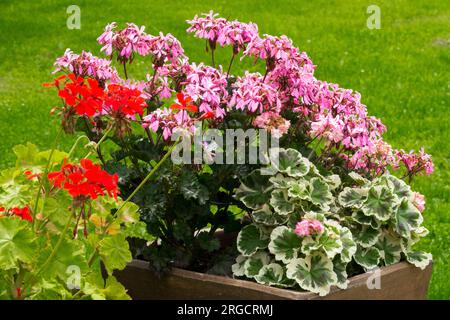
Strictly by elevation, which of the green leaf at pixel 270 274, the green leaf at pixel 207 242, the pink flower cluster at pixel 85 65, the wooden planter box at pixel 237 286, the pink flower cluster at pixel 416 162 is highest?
the pink flower cluster at pixel 85 65

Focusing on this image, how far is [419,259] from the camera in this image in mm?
3709

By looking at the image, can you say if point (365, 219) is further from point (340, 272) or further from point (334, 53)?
point (334, 53)

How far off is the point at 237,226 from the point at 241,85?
0.67m

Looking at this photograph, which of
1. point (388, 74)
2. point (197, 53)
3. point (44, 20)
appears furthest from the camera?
point (44, 20)

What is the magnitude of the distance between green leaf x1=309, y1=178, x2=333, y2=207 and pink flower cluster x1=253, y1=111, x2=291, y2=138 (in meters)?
0.26

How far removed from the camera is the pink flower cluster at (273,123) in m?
3.52

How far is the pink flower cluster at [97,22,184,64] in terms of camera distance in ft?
12.2

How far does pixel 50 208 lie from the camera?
2.99m

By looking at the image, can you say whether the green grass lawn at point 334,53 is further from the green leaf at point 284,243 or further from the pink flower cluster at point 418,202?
the green leaf at point 284,243

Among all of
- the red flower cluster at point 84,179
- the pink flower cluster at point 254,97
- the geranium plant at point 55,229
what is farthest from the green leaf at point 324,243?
the red flower cluster at point 84,179

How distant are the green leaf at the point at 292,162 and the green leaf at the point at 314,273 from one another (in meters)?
0.39

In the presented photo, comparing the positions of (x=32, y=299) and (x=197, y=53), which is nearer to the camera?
(x=32, y=299)

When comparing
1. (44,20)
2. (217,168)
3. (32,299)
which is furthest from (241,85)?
(44,20)

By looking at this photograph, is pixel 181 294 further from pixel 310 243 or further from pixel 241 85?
pixel 241 85
